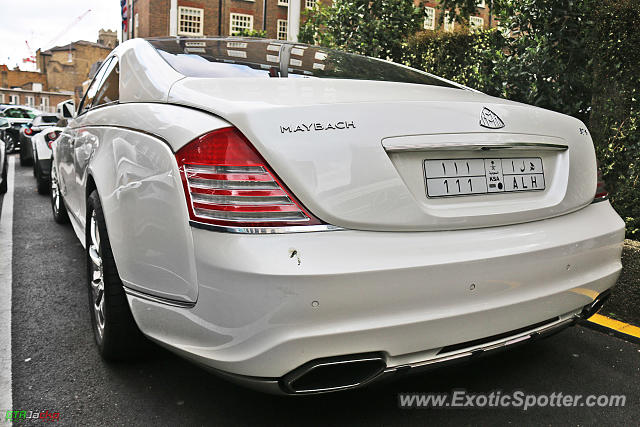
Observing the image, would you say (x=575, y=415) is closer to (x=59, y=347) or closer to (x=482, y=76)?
(x=59, y=347)

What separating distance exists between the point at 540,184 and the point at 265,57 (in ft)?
4.39

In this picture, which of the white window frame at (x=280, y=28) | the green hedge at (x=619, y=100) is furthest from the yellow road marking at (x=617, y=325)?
the white window frame at (x=280, y=28)

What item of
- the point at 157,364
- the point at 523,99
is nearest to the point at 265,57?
the point at 157,364

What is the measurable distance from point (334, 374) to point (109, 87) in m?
2.18

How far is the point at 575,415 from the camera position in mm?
2391

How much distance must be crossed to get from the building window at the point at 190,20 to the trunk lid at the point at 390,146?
115 ft

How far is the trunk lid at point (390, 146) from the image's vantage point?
179 centimetres

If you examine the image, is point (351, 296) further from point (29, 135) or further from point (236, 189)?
point (29, 135)

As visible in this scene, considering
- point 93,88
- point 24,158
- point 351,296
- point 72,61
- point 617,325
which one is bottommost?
point 24,158

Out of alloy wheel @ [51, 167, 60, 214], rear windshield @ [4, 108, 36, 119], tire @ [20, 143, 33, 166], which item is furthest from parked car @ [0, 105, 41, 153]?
alloy wheel @ [51, 167, 60, 214]

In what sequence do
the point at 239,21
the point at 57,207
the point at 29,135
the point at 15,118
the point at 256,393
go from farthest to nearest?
the point at 239,21
the point at 15,118
the point at 29,135
the point at 57,207
the point at 256,393

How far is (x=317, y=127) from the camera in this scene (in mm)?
1826

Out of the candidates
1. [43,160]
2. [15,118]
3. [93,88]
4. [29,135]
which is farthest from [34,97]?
[93,88]

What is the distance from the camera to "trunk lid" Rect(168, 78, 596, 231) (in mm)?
1795
